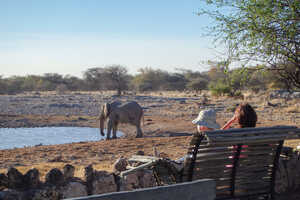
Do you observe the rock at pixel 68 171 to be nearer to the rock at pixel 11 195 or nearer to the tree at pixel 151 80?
the rock at pixel 11 195


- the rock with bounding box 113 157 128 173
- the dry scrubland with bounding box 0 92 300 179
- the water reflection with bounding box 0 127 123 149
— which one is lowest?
the water reflection with bounding box 0 127 123 149

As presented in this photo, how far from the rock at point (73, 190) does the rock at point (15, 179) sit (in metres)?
0.45

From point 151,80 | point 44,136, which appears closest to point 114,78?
point 151,80

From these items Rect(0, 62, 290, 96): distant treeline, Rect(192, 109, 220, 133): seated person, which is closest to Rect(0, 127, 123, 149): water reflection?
Rect(192, 109, 220, 133): seated person

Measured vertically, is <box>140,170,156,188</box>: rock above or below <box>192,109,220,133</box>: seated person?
below

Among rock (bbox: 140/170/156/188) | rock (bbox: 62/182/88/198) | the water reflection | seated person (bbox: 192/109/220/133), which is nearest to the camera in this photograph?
rock (bbox: 62/182/88/198)

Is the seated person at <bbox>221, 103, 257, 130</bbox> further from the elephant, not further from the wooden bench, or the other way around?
the elephant

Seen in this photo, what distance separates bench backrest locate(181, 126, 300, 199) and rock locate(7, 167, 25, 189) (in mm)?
1722

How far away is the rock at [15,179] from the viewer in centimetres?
424

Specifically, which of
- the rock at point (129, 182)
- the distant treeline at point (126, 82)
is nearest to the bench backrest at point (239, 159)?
the rock at point (129, 182)

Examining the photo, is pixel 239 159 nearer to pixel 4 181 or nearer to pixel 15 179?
pixel 15 179

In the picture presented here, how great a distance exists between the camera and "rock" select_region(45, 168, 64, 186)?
14.6 feet

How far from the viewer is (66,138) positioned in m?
15.3

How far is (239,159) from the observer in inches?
158
